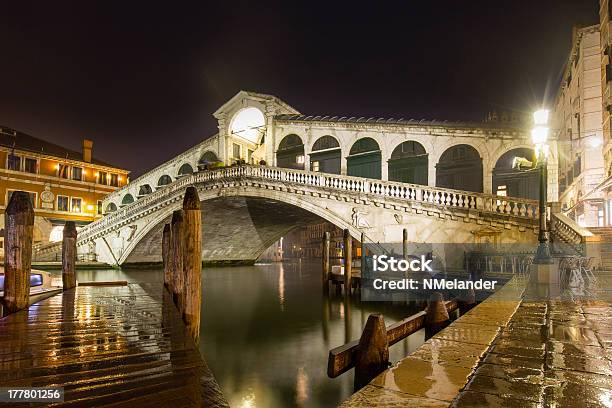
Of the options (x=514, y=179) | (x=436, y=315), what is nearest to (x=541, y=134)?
(x=436, y=315)

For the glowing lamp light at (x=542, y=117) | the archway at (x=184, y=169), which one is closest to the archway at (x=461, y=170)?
the glowing lamp light at (x=542, y=117)

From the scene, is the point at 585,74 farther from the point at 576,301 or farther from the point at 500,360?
the point at 500,360

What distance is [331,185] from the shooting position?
581 inches

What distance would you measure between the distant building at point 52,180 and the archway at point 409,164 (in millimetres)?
21810

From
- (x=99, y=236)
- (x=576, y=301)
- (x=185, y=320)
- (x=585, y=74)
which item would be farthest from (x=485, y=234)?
(x=99, y=236)

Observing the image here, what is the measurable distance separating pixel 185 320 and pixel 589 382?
413cm

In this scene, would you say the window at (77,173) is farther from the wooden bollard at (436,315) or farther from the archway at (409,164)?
the wooden bollard at (436,315)

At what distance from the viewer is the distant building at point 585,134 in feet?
46.4

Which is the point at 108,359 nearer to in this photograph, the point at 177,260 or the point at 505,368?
the point at 505,368

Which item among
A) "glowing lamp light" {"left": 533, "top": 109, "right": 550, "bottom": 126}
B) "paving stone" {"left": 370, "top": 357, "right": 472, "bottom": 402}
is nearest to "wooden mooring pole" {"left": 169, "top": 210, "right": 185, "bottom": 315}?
"paving stone" {"left": 370, "top": 357, "right": 472, "bottom": 402}

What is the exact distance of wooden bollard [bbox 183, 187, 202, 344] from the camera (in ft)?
16.0

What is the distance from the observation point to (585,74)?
15.0 meters

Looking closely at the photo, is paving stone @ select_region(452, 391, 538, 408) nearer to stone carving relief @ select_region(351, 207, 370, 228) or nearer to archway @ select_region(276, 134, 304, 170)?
stone carving relief @ select_region(351, 207, 370, 228)

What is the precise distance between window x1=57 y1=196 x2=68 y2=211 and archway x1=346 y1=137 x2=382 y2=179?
803 inches
